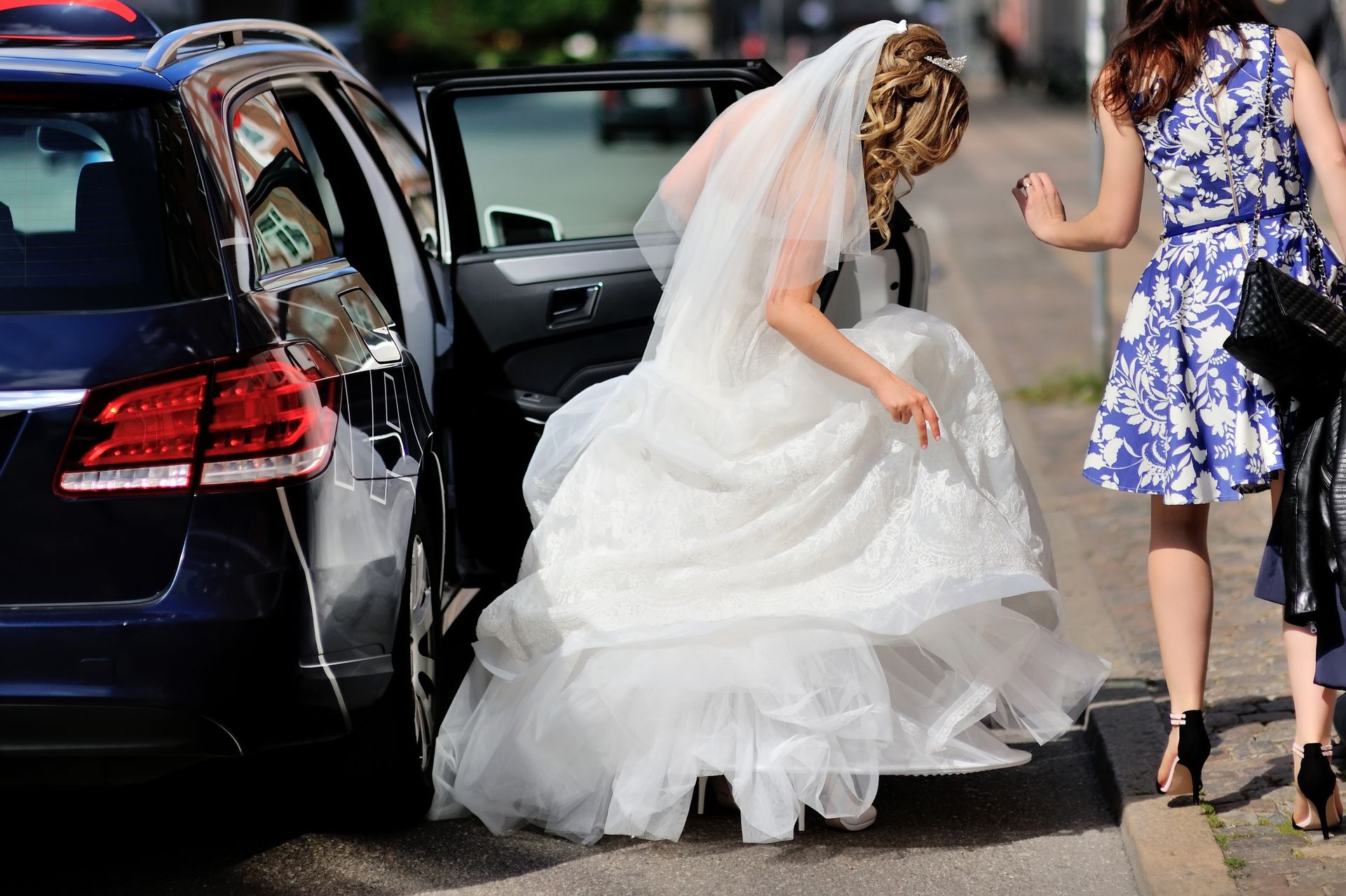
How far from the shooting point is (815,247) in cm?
348

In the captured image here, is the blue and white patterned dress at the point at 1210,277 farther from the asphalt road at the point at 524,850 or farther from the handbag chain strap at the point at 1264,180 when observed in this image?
the asphalt road at the point at 524,850

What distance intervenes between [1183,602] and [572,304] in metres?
1.71

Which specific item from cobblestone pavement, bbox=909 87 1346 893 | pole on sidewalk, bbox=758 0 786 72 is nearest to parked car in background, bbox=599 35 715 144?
cobblestone pavement, bbox=909 87 1346 893

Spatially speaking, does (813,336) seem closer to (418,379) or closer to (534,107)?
(418,379)

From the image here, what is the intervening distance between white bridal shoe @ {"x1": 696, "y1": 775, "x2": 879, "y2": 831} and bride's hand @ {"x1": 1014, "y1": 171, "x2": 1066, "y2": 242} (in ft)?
4.36

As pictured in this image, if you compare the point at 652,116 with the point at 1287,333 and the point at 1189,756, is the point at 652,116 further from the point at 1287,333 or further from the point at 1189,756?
the point at 1287,333

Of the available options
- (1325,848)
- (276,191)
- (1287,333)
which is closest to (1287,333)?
(1287,333)

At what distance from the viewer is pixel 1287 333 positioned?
123 inches

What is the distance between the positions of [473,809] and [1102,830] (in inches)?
55.9

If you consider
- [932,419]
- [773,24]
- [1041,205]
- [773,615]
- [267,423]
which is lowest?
[773,24]

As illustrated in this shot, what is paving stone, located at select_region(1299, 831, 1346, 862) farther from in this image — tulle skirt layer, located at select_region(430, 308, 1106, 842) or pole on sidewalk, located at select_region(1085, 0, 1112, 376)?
pole on sidewalk, located at select_region(1085, 0, 1112, 376)

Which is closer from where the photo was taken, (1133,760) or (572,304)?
(1133,760)

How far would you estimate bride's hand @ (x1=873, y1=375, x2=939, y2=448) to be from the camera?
3375 mm

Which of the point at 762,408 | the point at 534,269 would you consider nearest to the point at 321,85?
the point at 534,269
